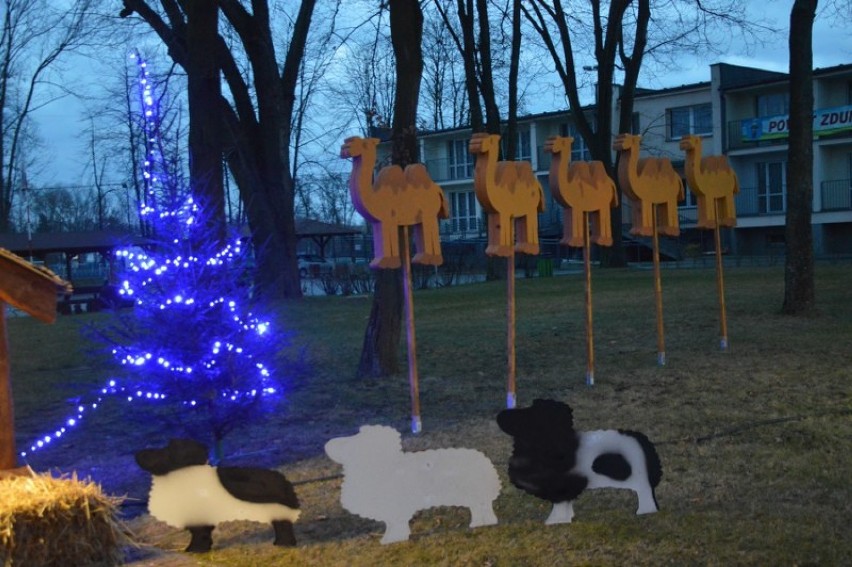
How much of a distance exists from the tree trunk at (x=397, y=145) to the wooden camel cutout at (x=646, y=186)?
91.8 inches

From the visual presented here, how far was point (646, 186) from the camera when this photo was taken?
33.7 ft

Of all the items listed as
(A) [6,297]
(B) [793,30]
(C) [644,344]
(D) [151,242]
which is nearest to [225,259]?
(D) [151,242]

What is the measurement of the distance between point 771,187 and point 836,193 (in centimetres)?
349

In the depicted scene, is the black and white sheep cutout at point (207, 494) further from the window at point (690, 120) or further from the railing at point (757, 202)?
the window at point (690, 120)

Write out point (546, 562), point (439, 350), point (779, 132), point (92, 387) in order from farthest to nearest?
point (779, 132) < point (439, 350) < point (92, 387) < point (546, 562)

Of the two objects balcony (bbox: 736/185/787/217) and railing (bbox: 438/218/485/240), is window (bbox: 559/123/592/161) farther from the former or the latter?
balcony (bbox: 736/185/787/217)

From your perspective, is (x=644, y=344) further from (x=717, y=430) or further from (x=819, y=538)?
(x=819, y=538)

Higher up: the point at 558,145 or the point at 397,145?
the point at 397,145

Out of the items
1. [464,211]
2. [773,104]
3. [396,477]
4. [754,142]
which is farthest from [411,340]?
[464,211]

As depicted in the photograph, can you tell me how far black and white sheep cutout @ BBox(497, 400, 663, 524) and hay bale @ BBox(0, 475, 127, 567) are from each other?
89.3 inches

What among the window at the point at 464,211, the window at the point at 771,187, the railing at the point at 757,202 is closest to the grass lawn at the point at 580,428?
the railing at the point at 757,202

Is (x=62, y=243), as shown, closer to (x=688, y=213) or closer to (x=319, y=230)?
(x=319, y=230)

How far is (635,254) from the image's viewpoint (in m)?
42.8

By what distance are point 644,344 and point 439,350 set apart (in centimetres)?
269
